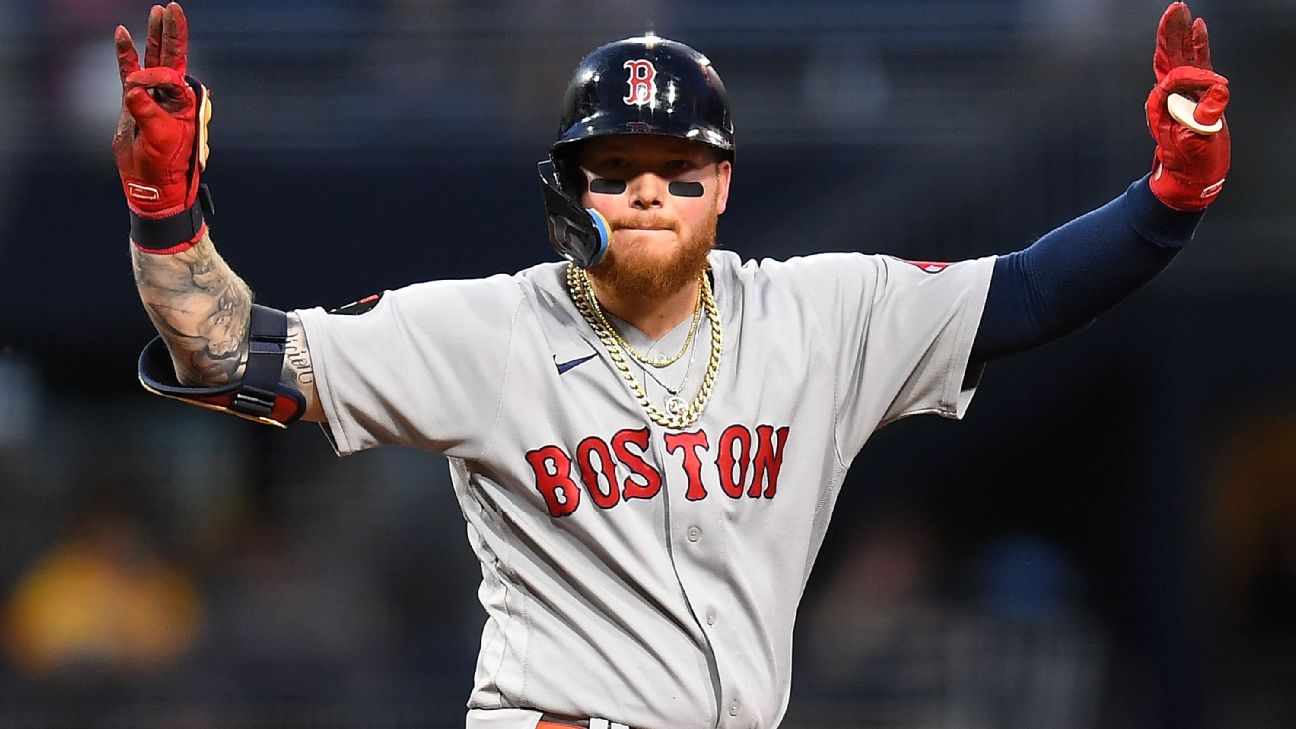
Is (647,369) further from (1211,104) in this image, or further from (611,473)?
(1211,104)

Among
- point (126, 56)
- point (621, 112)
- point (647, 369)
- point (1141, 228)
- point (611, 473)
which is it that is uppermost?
point (126, 56)

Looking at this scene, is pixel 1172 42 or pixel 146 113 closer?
pixel 146 113

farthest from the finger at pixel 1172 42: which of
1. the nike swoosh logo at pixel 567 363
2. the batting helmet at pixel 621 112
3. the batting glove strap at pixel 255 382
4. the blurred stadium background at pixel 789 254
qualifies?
the blurred stadium background at pixel 789 254

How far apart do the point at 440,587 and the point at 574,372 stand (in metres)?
4.85

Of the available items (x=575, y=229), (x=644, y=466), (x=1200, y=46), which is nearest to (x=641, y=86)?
(x=575, y=229)

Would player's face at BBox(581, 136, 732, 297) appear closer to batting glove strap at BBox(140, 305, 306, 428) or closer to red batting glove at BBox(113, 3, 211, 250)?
batting glove strap at BBox(140, 305, 306, 428)

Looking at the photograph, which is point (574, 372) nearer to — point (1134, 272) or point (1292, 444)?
point (1134, 272)

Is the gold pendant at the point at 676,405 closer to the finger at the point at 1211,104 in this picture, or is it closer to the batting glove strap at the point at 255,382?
the batting glove strap at the point at 255,382

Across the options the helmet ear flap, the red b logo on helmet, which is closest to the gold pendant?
the helmet ear flap

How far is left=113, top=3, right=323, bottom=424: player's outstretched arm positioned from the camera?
2475 millimetres

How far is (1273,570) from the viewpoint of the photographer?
7.79 metres

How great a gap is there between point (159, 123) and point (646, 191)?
822mm

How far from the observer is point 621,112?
2.93 meters

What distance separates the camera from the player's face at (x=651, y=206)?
290cm
